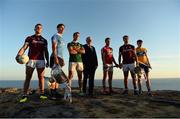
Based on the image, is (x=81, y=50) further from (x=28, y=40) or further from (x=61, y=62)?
(x=28, y=40)

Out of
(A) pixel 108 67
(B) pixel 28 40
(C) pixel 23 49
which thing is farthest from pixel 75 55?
(A) pixel 108 67

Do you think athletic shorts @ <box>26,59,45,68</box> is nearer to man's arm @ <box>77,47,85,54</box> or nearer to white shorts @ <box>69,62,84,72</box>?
white shorts @ <box>69,62,84,72</box>

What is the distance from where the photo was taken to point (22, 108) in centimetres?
876

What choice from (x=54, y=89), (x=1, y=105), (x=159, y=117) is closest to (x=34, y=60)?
(x=54, y=89)

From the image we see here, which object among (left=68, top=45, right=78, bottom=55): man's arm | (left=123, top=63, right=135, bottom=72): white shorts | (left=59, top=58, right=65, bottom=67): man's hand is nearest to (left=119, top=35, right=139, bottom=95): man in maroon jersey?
(left=123, top=63, right=135, bottom=72): white shorts

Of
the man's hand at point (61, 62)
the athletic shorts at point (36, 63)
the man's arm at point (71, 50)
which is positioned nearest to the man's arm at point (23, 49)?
the athletic shorts at point (36, 63)

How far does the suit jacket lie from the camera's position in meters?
11.2

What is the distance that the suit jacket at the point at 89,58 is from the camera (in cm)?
1119

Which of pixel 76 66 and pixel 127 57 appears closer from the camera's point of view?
pixel 76 66

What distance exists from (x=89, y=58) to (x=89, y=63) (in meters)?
0.22

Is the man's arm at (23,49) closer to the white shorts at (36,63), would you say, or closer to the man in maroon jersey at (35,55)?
the man in maroon jersey at (35,55)

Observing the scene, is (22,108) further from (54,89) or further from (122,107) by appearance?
(122,107)

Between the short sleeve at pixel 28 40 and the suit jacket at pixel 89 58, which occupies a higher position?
the short sleeve at pixel 28 40

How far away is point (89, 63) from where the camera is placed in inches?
440
